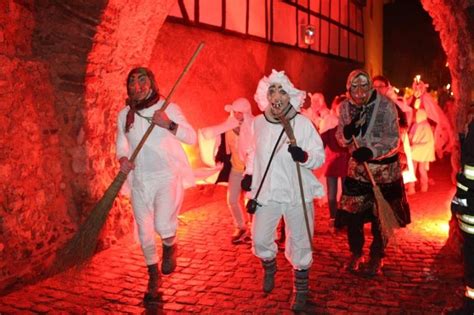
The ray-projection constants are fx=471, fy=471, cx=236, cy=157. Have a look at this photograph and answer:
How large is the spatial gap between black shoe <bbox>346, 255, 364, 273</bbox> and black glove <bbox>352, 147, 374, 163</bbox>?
3.74ft

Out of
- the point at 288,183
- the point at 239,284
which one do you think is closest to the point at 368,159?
→ the point at 288,183

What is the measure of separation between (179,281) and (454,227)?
3299mm

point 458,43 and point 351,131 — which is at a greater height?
point 458,43

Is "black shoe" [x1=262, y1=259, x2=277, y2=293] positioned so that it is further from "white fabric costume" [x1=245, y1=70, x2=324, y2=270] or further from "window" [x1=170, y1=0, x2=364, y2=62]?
"window" [x1=170, y1=0, x2=364, y2=62]

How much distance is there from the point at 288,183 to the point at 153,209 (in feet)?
4.25

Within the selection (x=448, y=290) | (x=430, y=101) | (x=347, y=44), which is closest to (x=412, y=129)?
(x=430, y=101)

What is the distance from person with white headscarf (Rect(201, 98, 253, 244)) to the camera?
5.96 meters

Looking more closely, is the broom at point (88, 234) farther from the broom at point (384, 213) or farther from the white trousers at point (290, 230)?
the broom at point (384, 213)

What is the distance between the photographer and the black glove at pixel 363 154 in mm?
4508

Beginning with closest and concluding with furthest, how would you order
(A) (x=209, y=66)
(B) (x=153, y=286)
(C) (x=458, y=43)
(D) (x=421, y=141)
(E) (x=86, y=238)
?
(E) (x=86, y=238) < (B) (x=153, y=286) < (C) (x=458, y=43) < (A) (x=209, y=66) < (D) (x=421, y=141)

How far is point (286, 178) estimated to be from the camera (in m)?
4.06

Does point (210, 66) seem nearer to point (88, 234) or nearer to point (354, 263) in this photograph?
point (354, 263)

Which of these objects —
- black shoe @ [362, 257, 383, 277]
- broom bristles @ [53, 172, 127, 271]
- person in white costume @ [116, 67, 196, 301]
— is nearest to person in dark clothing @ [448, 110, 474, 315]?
black shoe @ [362, 257, 383, 277]

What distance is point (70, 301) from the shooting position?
443cm
